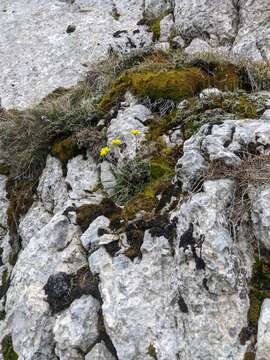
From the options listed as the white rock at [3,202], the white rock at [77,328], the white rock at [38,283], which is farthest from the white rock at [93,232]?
the white rock at [3,202]

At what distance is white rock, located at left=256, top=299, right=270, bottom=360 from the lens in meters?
3.33

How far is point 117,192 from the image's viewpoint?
17.6 ft

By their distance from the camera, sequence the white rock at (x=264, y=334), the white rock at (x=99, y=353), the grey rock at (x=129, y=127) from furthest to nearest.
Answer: the grey rock at (x=129, y=127) < the white rock at (x=99, y=353) < the white rock at (x=264, y=334)

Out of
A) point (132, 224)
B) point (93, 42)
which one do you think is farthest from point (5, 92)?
point (132, 224)

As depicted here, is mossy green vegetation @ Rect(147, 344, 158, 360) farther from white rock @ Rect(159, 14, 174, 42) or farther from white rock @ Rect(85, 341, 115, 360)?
white rock @ Rect(159, 14, 174, 42)

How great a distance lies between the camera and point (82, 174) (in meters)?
6.48

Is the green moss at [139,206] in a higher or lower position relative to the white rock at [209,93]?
lower

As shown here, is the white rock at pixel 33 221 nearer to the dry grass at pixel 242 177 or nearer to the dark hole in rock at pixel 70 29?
the dry grass at pixel 242 177

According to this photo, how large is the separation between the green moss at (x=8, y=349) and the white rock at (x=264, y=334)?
8.64 ft

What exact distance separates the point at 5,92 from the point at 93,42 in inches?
122

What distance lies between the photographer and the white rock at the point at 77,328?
3914mm

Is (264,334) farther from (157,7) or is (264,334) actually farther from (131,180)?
(157,7)

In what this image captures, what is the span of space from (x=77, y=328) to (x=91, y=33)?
35.4 ft

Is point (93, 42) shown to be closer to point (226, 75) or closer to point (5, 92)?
point (5, 92)
